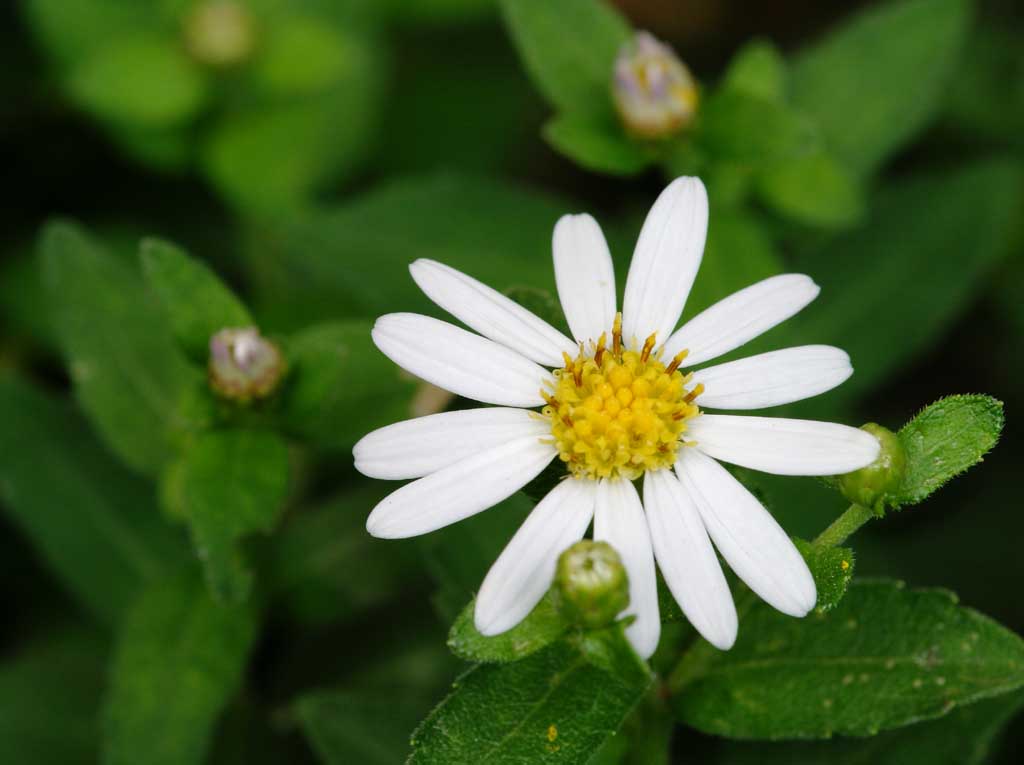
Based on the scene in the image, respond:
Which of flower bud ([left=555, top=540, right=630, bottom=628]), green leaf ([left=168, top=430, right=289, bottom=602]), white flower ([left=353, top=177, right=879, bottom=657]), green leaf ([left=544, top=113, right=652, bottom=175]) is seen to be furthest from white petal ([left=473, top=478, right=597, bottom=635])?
green leaf ([left=544, top=113, right=652, bottom=175])

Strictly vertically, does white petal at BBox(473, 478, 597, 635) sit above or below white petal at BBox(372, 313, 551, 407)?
below

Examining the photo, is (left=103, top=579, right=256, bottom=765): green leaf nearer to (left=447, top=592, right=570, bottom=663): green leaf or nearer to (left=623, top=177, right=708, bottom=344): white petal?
(left=447, top=592, right=570, bottom=663): green leaf

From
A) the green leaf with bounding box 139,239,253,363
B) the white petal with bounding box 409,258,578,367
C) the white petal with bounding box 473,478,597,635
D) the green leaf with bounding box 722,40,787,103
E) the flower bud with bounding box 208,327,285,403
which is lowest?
the white petal with bounding box 473,478,597,635

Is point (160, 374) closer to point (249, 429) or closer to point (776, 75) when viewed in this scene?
point (249, 429)

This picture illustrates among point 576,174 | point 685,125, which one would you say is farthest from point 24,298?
point 685,125

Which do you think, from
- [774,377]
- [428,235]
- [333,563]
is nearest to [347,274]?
[428,235]

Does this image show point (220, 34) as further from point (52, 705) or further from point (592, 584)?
point (592, 584)

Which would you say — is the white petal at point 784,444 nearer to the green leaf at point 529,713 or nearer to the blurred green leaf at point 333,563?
the green leaf at point 529,713
